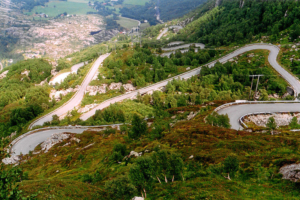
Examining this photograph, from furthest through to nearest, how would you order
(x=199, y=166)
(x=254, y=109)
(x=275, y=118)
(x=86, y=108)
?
(x=86, y=108) → (x=254, y=109) → (x=275, y=118) → (x=199, y=166)

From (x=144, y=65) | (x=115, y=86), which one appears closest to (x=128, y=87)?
(x=115, y=86)

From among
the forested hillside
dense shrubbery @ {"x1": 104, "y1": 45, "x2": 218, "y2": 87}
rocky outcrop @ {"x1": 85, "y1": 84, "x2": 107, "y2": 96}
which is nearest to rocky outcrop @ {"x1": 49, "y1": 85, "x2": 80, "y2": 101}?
rocky outcrop @ {"x1": 85, "y1": 84, "x2": 107, "y2": 96}

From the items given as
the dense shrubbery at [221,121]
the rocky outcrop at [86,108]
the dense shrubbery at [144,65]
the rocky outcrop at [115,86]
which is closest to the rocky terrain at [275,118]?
the dense shrubbery at [221,121]

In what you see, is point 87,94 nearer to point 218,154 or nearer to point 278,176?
point 218,154

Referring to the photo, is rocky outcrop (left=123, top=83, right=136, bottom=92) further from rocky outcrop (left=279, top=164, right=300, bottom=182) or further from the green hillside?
rocky outcrop (left=279, top=164, right=300, bottom=182)

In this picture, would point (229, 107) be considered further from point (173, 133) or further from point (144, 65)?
point (144, 65)

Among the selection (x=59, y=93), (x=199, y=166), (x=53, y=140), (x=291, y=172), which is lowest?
(x=53, y=140)
